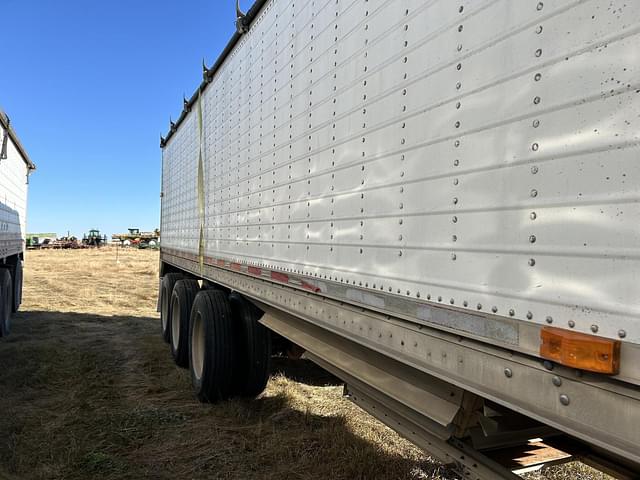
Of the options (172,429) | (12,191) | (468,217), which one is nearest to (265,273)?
(172,429)

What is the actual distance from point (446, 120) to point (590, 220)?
28.2 inches

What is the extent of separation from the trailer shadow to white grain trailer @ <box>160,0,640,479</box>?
138 cm

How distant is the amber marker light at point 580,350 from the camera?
1.18 m

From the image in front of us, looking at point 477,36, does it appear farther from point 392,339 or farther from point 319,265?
point 319,265

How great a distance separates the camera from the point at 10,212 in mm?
10055

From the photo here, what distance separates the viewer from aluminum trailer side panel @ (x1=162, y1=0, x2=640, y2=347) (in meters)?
1.22

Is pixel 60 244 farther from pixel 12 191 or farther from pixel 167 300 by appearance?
pixel 167 300

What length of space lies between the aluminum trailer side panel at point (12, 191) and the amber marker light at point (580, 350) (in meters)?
9.45

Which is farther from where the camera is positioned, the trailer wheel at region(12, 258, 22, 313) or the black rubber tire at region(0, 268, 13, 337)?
the trailer wheel at region(12, 258, 22, 313)

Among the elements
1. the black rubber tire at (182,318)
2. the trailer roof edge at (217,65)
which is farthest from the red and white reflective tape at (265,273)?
the trailer roof edge at (217,65)

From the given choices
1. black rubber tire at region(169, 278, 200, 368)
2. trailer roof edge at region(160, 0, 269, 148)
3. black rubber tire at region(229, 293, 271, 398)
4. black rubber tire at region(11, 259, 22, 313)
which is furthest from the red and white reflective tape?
black rubber tire at region(11, 259, 22, 313)

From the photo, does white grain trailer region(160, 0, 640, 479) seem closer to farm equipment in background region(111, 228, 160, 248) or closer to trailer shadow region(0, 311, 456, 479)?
trailer shadow region(0, 311, 456, 479)

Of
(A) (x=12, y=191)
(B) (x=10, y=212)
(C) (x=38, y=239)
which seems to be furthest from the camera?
(C) (x=38, y=239)

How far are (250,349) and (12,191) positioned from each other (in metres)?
8.27
